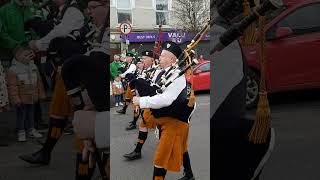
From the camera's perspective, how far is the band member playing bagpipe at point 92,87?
2.32 meters

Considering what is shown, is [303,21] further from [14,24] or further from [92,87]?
[14,24]

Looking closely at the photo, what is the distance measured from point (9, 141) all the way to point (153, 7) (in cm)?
90

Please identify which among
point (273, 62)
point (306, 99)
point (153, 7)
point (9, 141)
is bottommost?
point (9, 141)

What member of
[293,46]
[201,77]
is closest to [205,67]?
[201,77]

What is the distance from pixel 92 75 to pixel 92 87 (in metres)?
0.06

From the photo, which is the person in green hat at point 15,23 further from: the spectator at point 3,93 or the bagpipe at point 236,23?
the bagpipe at point 236,23

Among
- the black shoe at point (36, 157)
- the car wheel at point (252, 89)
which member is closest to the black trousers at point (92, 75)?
the black shoe at point (36, 157)

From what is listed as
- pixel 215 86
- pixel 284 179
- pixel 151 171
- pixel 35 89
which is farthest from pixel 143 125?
pixel 284 179

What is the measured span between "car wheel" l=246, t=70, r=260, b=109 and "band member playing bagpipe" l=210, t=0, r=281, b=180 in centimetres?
2

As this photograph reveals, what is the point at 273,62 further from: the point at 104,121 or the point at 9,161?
the point at 9,161

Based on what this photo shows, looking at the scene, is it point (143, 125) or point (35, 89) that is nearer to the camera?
point (35, 89)

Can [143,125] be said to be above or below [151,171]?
above

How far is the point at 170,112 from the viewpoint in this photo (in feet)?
8.74

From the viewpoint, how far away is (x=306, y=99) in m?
2.42
